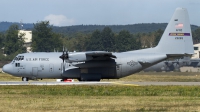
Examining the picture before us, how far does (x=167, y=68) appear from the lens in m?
86.4

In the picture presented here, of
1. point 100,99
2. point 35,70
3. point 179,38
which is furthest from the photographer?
point 179,38

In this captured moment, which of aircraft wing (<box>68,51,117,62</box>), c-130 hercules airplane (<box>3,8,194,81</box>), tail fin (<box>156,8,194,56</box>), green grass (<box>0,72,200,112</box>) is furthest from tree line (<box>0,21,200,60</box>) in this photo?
green grass (<box>0,72,200,112</box>)

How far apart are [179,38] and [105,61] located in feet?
24.7

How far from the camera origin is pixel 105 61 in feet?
156

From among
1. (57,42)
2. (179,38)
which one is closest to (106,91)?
(179,38)

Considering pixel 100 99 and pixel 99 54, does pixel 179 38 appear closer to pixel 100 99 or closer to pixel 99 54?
pixel 99 54

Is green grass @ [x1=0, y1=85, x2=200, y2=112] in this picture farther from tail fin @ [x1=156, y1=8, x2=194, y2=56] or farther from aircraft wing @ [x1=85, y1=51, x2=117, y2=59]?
tail fin @ [x1=156, y1=8, x2=194, y2=56]

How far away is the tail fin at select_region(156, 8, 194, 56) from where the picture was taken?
48.1 metres

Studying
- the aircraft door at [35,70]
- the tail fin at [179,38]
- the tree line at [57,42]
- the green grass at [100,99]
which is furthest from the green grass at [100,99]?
the tree line at [57,42]

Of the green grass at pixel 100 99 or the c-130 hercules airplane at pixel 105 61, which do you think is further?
the c-130 hercules airplane at pixel 105 61

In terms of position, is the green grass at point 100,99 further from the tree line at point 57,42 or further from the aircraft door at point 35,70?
the tree line at point 57,42

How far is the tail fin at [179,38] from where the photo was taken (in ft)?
158

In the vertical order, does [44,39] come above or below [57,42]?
above

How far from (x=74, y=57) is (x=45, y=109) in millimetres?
21004
